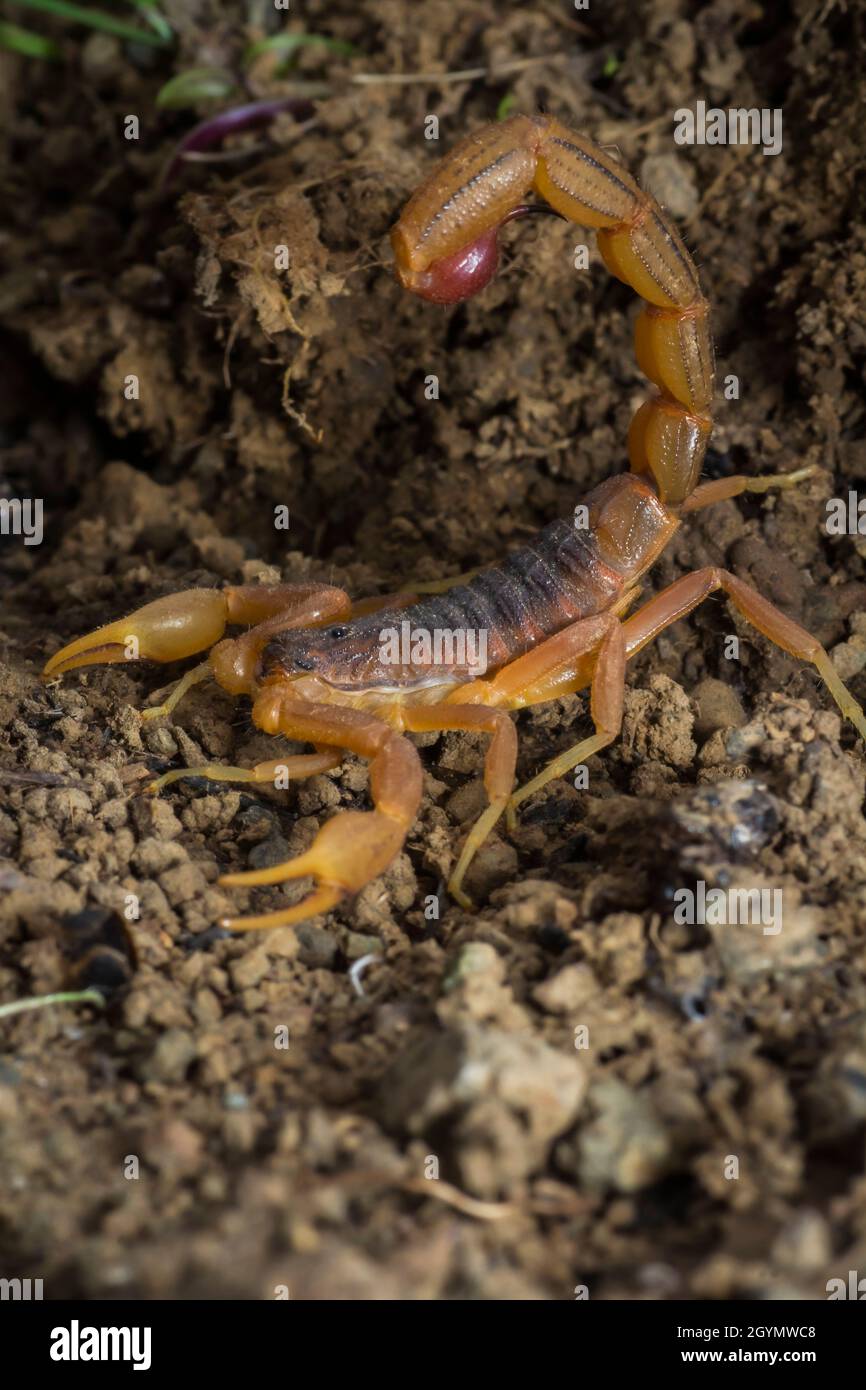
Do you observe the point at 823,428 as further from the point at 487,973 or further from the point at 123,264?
the point at 123,264

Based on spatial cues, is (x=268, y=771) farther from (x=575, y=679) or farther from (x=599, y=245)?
(x=599, y=245)

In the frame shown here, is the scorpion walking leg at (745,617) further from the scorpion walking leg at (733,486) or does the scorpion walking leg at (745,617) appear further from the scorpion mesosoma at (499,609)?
the scorpion walking leg at (733,486)

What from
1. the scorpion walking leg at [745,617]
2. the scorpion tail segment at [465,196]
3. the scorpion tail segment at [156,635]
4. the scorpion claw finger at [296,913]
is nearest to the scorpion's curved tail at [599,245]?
the scorpion tail segment at [465,196]

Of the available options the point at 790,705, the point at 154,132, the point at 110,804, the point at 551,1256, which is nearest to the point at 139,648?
the point at 110,804

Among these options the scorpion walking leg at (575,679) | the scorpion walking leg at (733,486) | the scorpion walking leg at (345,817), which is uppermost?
the scorpion walking leg at (733,486)

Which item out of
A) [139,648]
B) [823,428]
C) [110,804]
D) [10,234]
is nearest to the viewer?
[110,804]

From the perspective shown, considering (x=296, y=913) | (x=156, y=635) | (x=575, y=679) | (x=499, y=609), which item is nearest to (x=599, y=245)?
(x=499, y=609)

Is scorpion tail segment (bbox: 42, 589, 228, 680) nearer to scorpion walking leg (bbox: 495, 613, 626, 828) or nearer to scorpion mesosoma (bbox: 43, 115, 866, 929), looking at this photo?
scorpion mesosoma (bbox: 43, 115, 866, 929)
